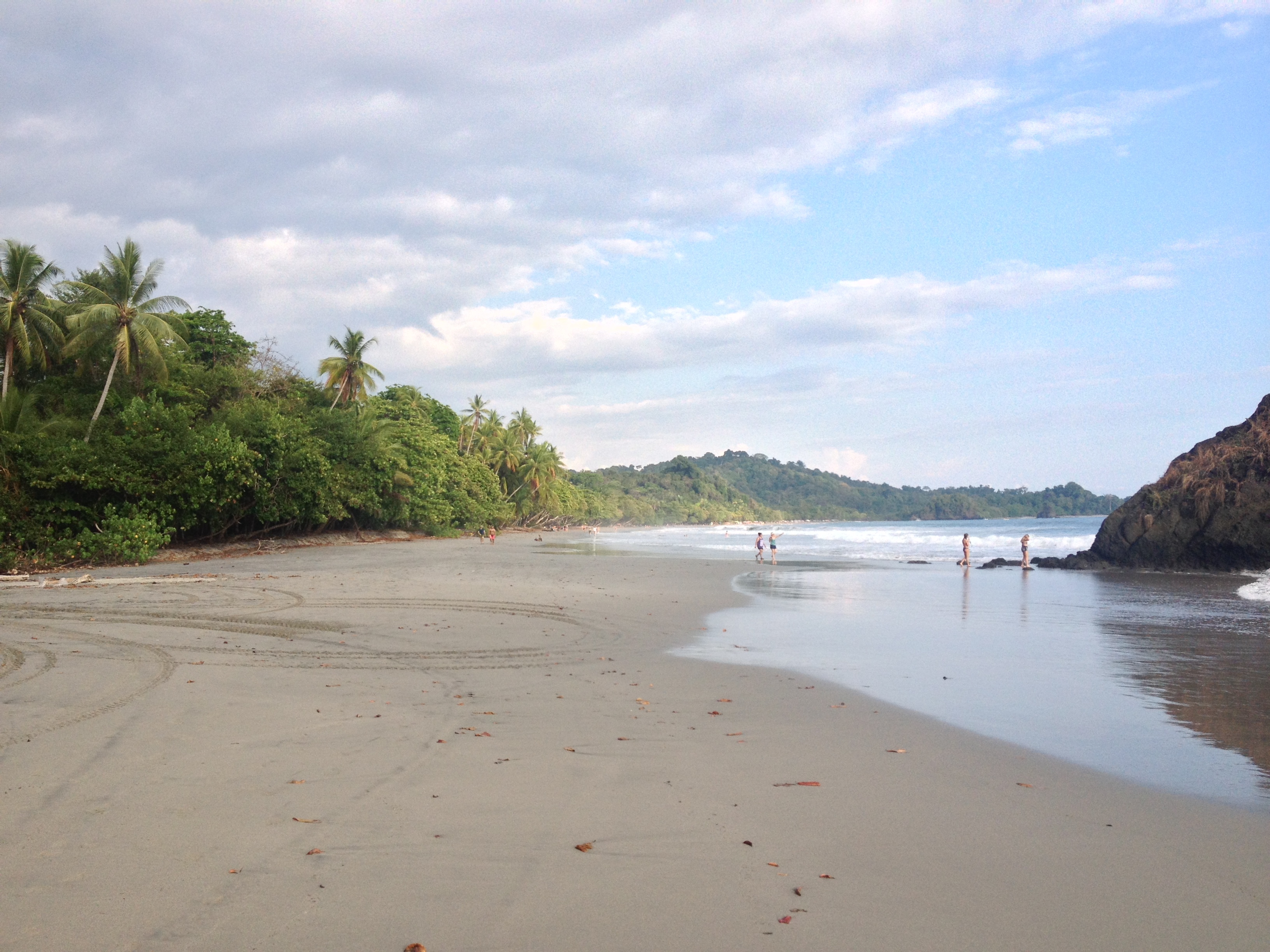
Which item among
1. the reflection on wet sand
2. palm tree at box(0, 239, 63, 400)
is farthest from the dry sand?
palm tree at box(0, 239, 63, 400)

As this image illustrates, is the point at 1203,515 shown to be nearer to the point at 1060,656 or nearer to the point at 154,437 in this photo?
the point at 1060,656

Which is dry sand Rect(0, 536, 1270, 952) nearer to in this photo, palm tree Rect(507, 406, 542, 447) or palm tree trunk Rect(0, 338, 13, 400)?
palm tree trunk Rect(0, 338, 13, 400)

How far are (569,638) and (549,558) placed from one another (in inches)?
758

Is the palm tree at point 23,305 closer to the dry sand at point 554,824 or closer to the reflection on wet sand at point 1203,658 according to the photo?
the dry sand at point 554,824

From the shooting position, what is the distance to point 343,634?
1044 cm

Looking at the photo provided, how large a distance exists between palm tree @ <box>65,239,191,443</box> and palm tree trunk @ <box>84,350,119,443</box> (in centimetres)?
4

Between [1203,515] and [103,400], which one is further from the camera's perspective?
[1203,515]

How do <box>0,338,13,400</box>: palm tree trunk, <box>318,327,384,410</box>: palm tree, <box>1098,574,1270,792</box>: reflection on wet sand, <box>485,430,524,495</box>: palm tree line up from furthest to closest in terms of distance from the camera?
<box>485,430,524,495</box>: palm tree → <box>318,327,384,410</box>: palm tree → <box>0,338,13,400</box>: palm tree trunk → <box>1098,574,1270,792</box>: reflection on wet sand

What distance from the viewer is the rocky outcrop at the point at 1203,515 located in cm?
2570

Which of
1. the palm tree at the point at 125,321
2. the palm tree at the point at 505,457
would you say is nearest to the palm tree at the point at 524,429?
the palm tree at the point at 505,457

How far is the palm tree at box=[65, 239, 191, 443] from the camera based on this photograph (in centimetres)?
2681

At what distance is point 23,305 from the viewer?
2680cm

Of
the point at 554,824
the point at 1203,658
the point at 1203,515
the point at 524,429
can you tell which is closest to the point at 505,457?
the point at 524,429

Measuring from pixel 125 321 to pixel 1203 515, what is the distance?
1502 inches
